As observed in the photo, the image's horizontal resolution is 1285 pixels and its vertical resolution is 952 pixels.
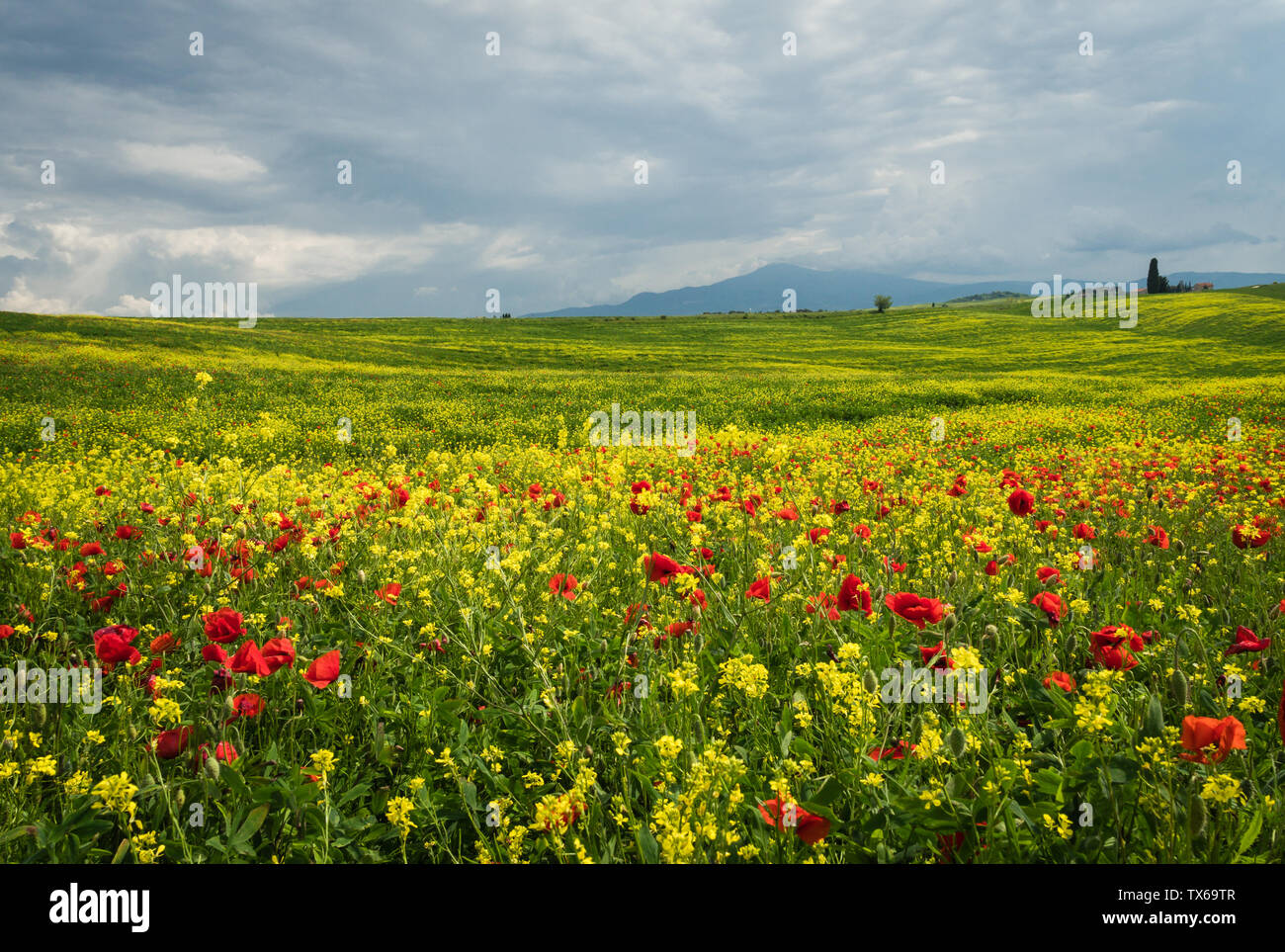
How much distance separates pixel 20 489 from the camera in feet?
20.3

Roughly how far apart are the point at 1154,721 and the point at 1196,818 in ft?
1.31

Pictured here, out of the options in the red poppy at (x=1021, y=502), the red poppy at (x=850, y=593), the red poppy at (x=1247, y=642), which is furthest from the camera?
the red poppy at (x=1021, y=502)

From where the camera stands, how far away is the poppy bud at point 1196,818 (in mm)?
1438

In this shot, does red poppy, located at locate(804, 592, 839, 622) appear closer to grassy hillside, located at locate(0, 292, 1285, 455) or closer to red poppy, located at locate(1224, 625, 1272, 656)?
red poppy, located at locate(1224, 625, 1272, 656)

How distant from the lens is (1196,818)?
1451 millimetres

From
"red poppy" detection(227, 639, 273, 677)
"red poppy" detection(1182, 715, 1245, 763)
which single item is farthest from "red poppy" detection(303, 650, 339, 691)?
"red poppy" detection(1182, 715, 1245, 763)

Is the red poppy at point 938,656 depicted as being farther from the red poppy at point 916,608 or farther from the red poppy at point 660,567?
the red poppy at point 660,567

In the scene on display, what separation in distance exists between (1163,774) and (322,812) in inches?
93.1

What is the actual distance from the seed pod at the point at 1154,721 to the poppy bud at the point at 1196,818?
36cm

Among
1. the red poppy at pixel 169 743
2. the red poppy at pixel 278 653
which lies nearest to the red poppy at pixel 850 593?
the red poppy at pixel 278 653

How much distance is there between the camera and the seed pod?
1.78m

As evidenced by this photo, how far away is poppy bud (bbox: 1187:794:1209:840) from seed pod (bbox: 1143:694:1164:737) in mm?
361
